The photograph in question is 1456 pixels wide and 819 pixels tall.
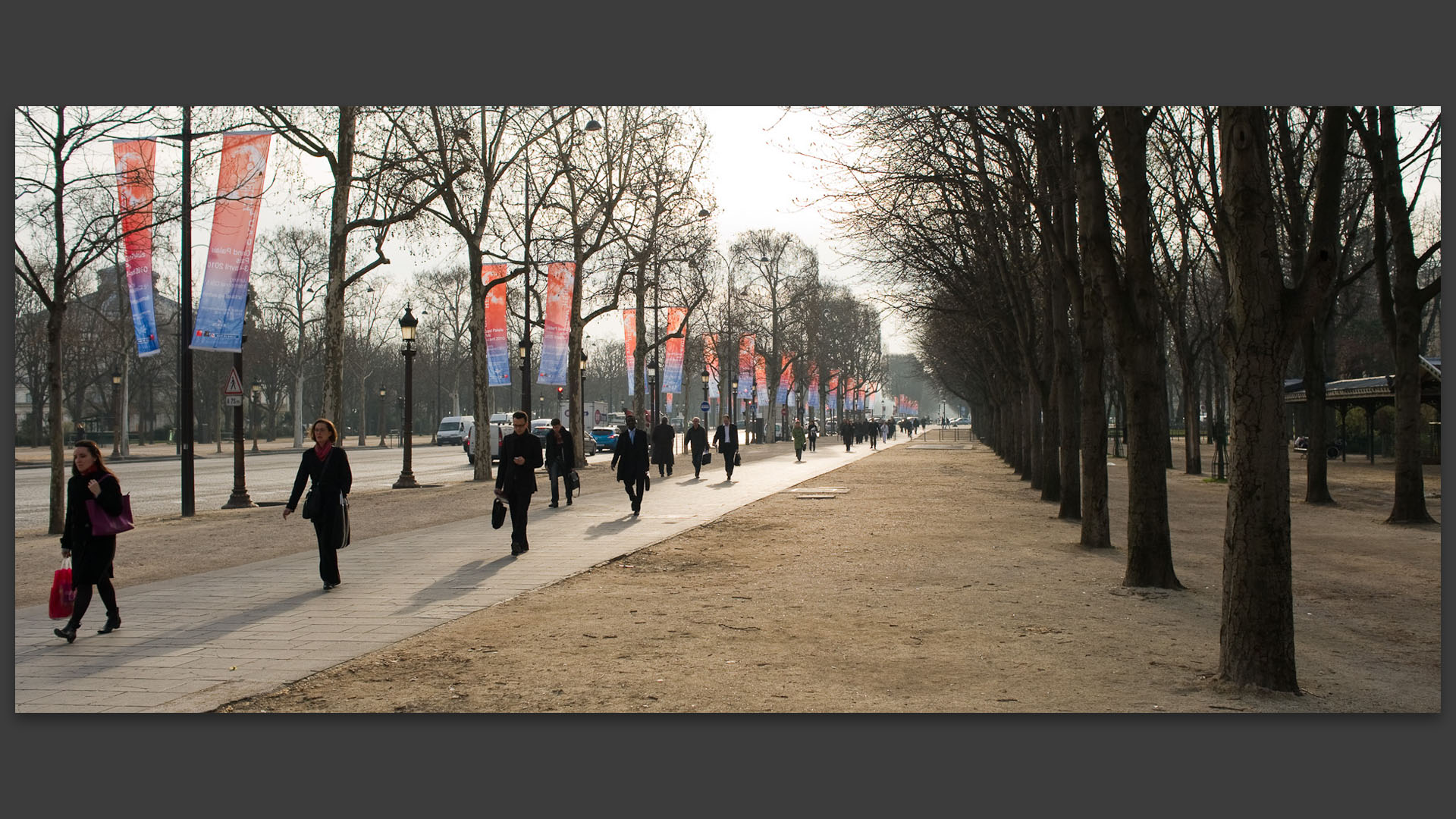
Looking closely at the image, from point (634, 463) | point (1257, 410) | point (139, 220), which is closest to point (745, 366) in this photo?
point (634, 463)

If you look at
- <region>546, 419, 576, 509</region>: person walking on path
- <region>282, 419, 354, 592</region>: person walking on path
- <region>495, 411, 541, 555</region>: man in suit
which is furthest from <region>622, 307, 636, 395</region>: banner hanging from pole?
<region>282, 419, 354, 592</region>: person walking on path

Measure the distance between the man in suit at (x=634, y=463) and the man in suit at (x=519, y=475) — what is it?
16.6ft

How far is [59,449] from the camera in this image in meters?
15.9

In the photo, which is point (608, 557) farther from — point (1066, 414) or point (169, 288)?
point (169, 288)

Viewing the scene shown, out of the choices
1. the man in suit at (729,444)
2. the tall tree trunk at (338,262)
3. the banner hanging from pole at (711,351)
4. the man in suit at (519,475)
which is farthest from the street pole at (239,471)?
the banner hanging from pole at (711,351)

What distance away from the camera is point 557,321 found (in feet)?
121

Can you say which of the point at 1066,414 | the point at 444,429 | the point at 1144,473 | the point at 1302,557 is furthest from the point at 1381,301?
the point at 444,429

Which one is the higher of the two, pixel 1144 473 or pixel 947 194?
pixel 947 194

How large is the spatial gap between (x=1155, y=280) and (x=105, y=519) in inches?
479

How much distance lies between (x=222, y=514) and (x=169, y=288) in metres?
47.6

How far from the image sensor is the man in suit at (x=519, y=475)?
44.9ft

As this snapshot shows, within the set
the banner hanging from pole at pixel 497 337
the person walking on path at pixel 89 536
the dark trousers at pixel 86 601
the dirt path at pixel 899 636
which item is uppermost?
the banner hanging from pole at pixel 497 337

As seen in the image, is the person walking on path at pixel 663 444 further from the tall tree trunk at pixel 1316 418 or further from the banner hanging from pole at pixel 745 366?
the banner hanging from pole at pixel 745 366

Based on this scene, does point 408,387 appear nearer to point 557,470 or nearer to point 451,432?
point 557,470
